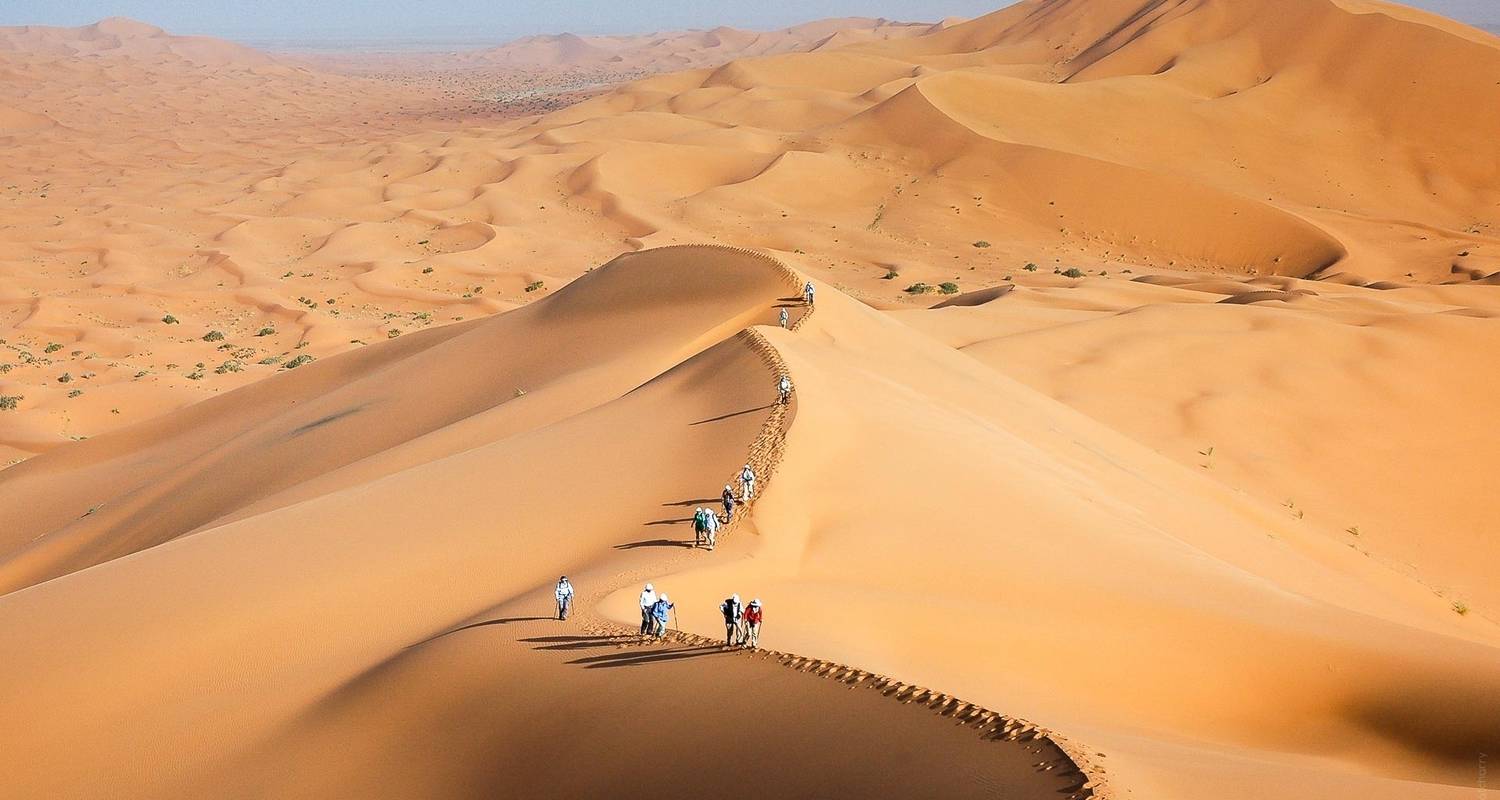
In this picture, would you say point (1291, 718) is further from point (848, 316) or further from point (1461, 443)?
point (1461, 443)

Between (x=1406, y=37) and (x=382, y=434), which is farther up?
(x=1406, y=37)

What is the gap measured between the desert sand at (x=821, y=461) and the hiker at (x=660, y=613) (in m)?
0.13

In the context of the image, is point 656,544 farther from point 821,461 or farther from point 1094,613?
point 1094,613

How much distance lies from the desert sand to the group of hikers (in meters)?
0.18

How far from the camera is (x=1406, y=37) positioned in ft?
192

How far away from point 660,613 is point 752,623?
0.80m

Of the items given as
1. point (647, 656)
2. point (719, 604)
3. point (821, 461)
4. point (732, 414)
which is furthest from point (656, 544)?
point (732, 414)

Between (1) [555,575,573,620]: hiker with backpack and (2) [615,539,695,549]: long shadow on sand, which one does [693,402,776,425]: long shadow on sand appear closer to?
(2) [615,539,695,549]: long shadow on sand

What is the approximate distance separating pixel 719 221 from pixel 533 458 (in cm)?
3737

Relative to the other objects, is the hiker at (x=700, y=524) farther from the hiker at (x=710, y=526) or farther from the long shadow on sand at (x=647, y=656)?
the long shadow on sand at (x=647, y=656)

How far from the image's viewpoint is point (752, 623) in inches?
308

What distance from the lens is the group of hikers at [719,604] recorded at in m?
7.86

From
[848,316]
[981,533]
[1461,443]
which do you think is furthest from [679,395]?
[1461,443]

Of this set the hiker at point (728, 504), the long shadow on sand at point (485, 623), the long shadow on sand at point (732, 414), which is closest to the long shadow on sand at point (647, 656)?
the long shadow on sand at point (485, 623)
